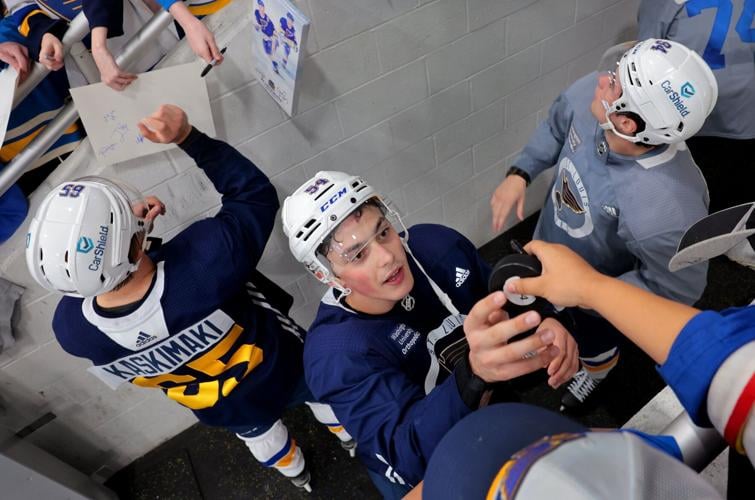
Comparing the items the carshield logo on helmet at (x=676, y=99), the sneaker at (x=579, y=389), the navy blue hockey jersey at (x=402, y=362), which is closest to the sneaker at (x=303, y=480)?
the navy blue hockey jersey at (x=402, y=362)

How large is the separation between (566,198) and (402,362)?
949mm

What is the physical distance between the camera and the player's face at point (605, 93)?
150 centimetres

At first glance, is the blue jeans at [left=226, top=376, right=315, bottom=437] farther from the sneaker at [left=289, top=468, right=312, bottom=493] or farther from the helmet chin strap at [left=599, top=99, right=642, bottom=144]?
the helmet chin strap at [left=599, top=99, right=642, bottom=144]

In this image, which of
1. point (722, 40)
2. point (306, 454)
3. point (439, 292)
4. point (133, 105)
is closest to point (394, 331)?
point (439, 292)

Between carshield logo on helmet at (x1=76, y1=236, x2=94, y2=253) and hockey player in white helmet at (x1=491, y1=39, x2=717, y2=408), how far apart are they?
56.7 inches

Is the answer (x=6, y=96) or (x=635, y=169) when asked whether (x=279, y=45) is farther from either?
(x=635, y=169)

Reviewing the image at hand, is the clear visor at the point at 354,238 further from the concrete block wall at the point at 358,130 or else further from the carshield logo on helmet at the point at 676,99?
the carshield logo on helmet at the point at 676,99

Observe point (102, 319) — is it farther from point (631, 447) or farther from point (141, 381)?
point (631, 447)

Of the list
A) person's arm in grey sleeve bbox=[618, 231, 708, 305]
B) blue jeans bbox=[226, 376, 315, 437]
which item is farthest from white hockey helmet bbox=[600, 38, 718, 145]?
blue jeans bbox=[226, 376, 315, 437]

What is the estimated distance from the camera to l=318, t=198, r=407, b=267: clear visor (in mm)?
1319

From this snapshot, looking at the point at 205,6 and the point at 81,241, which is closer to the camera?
the point at 81,241

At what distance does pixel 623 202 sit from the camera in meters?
1.54

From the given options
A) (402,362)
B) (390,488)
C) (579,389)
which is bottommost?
(579,389)

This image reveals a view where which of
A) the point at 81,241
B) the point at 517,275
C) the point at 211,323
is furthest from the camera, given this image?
the point at 211,323
